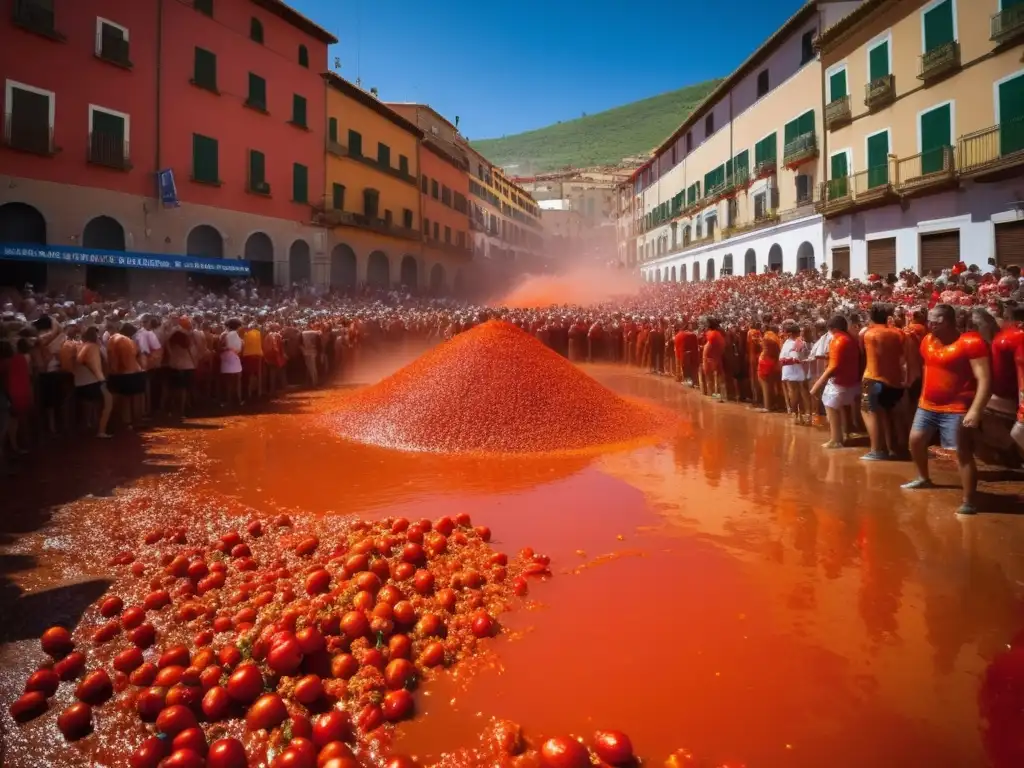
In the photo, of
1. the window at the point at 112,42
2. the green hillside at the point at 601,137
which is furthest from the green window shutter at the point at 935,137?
the green hillside at the point at 601,137

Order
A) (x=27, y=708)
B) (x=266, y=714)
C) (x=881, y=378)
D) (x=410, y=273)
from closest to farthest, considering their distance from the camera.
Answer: (x=266, y=714) → (x=27, y=708) → (x=881, y=378) → (x=410, y=273)

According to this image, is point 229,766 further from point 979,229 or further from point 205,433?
point 979,229

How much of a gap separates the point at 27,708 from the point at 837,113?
3008cm

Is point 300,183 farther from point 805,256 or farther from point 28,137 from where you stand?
point 805,256

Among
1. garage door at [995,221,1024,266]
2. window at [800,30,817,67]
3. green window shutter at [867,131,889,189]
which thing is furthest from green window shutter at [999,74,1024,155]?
window at [800,30,817,67]

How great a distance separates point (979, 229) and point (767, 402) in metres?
12.9

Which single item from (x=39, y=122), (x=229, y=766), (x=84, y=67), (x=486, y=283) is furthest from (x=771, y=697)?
(x=486, y=283)

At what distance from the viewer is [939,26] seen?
20.8 metres

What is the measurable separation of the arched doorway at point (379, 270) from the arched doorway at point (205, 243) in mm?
10935

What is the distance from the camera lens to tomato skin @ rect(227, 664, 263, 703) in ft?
11.3

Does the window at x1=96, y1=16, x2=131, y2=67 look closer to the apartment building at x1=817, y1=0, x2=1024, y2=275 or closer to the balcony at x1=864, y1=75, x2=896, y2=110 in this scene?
the apartment building at x1=817, y1=0, x2=1024, y2=275

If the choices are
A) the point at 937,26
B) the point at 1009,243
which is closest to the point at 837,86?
the point at 937,26

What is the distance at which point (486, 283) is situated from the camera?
55.0 m

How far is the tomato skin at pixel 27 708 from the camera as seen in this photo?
3.39m
